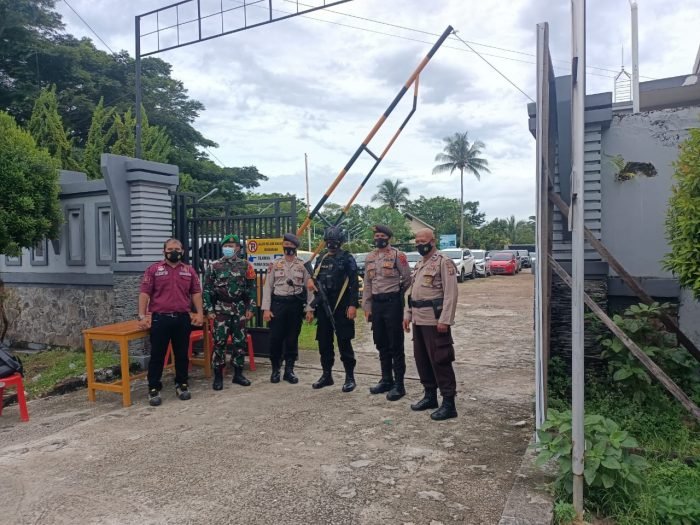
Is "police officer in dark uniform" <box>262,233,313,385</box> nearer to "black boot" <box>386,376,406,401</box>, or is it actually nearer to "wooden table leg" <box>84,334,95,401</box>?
"black boot" <box>386,376,406,401</box>

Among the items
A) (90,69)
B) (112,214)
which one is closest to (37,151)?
(112,214)

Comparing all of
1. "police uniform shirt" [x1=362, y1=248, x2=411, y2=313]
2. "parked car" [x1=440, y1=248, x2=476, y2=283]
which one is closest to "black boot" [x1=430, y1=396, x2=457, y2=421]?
"police uniform shirt" [x1=362, y1=248, x2=411, y2=313]

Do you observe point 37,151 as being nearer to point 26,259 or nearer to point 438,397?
point 26,259

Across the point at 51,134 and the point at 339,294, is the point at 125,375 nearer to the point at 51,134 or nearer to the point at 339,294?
the point at 339,294

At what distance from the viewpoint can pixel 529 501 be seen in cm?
294

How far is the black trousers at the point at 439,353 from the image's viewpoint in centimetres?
459

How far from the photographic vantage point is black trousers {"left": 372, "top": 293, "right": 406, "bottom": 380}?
17.1 ft

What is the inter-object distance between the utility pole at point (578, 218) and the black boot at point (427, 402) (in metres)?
2.09

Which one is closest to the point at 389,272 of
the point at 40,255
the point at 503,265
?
the point at 40,255

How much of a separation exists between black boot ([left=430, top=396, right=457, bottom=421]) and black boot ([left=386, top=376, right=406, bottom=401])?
631 mm

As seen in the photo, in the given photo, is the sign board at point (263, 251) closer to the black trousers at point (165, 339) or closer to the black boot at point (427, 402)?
the black trousers at point (165, 339)

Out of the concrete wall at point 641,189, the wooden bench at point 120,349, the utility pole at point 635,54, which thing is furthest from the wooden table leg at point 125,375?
the utility pole at point 635,54

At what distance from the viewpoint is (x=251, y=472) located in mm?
3654

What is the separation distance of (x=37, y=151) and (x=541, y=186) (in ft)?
21.7
